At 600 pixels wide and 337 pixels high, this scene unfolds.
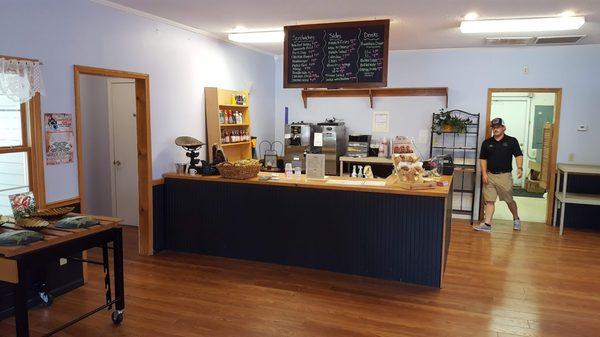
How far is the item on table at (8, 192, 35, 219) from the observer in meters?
2.94

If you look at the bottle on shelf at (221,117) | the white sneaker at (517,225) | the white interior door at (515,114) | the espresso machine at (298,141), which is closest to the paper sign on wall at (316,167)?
the bottle on shelf at (221,117)

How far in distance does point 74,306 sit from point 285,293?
1.71m

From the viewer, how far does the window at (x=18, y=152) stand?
129 inches

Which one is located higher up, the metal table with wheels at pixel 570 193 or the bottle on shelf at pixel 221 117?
the bottle on shelf at pixel 221 117

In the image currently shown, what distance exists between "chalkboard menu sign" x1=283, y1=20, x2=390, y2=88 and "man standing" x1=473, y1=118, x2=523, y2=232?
8.03 ft

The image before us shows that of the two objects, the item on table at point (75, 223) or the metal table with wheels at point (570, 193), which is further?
the metal table with wheels at point (570, 193)

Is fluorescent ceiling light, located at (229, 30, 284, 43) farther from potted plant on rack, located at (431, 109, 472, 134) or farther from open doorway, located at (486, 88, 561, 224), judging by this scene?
open doorway, located at (486, 88, 561, 224)

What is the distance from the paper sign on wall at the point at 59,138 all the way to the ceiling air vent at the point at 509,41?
4.92 metres

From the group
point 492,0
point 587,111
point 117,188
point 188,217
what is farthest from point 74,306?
point 587,111

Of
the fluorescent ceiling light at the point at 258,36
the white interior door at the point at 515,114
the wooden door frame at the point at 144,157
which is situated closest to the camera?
the wooden door frame at the point at 144,157

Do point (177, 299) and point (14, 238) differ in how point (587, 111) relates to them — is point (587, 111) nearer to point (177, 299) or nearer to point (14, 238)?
point (177, 299)

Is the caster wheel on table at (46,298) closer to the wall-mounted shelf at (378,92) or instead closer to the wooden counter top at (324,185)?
the wooden counter top at (324,185)

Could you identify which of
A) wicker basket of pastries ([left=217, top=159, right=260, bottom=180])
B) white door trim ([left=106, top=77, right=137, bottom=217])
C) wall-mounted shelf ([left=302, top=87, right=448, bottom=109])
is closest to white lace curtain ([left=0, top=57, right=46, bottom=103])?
wicker basket of pastries ([left=217, top=159, right=260, bottom=180])

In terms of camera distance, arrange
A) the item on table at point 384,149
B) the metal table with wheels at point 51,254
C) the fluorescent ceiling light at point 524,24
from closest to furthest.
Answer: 1. the metal table with wheels at point 51,254
2. the fluorescent ceiling light at point 524,24
3. the item on table at point 384,149
